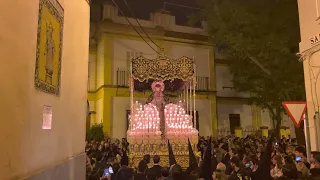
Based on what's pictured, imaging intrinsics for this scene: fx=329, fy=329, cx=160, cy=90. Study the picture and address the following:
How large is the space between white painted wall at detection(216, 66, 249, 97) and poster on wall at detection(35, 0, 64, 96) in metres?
19.4

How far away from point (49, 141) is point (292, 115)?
498 cm

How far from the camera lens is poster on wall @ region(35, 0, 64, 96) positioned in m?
3.71

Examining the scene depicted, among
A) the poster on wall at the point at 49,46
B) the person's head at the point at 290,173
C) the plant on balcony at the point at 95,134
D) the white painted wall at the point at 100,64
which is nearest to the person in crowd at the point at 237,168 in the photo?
the person's head at the point at 290,173

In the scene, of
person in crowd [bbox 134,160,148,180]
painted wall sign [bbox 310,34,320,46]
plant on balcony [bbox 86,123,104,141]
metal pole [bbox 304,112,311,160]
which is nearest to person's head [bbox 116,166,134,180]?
person in crowd [bbox 134,160,148,180]

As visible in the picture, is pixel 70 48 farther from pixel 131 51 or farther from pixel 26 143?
pixel 131 51

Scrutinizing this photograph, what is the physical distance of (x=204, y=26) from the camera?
2248 cm

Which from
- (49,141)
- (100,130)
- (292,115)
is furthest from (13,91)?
(100,130)

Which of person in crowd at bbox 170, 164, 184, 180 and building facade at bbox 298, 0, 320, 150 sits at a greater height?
building facade at bbox 298, 0, 320, 150

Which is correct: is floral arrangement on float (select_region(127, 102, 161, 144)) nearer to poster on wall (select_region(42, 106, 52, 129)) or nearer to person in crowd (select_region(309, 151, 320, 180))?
person in crowd (select_region(309, 151, 320, 180))

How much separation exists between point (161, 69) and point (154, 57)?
7.91 metres

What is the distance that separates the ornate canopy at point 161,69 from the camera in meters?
13.1

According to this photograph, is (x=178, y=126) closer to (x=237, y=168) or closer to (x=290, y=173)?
(x=237, y=168)

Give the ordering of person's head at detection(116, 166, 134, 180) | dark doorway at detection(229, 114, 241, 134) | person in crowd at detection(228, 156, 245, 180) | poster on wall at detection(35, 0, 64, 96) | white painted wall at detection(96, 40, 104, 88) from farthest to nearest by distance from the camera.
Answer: dark doorway at detection(229, 114, 241, 134) → white painted wall at detection(96, 40, 104, 88) → person in crowd at detection(228, 156, 245, 180) → person's head at detection(116, 166, 134, 180) → poster on wall at detection(35, 0, 64, 96)

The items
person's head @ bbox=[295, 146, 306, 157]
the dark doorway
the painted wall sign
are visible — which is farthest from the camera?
the dark doorway
